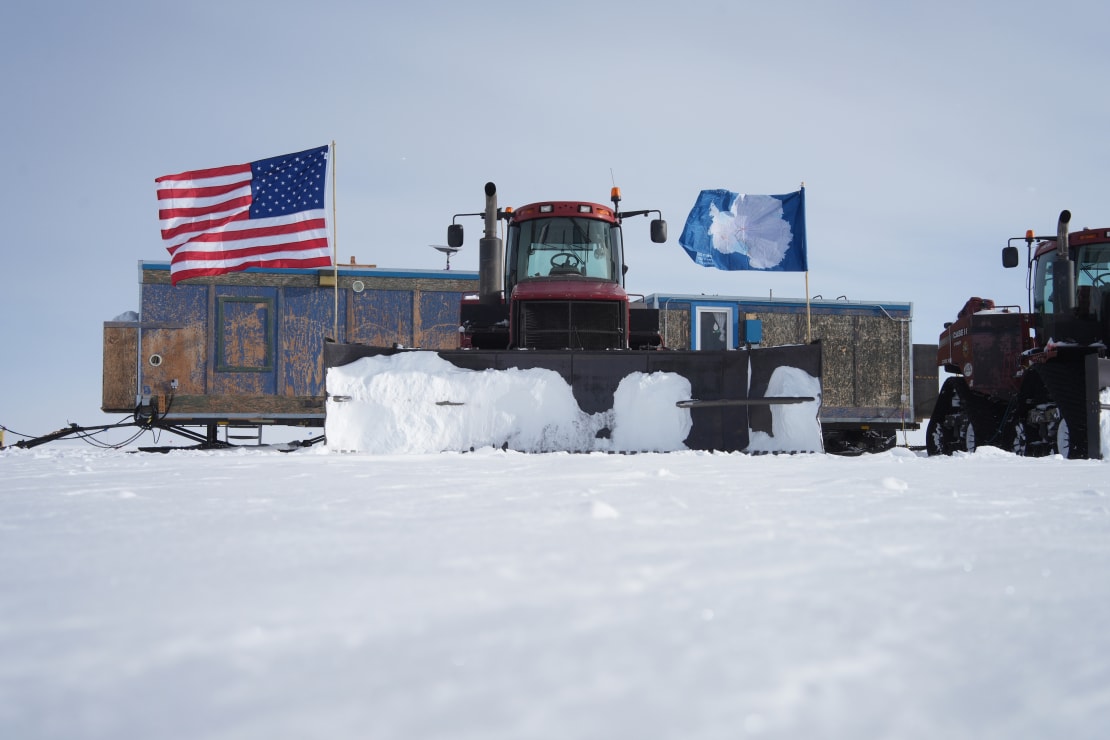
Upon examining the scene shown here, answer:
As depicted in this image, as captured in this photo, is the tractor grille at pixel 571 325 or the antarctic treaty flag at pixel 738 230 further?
the antarctic treaty flag at pixel 738 230

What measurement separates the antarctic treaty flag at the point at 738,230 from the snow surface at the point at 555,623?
35.2ft

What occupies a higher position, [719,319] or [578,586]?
[719,319]

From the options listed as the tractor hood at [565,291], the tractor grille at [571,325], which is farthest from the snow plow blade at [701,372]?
the tractor hood at [565,291]

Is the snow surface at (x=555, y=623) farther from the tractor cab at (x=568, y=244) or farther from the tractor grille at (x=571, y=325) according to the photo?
the tractor cab at (x=568, y=244)

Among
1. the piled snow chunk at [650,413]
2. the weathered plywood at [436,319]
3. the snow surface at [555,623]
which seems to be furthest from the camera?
the weathered plywood at [436,319]

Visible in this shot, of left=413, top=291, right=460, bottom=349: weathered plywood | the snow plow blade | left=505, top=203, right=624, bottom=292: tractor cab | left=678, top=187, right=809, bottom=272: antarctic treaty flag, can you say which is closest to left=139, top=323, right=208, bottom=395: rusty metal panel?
left=413, top=291, right=460, bottom=349: weathered plywood

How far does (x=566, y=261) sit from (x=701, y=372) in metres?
2.16

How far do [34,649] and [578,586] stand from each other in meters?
0.87

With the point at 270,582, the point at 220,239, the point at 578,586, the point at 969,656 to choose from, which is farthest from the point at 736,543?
the point at 220,239

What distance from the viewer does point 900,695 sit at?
1016mm

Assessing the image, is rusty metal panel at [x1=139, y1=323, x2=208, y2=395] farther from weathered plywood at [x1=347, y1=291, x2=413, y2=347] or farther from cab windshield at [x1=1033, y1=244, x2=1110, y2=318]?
cab windshield at [x1=1033, y1=244, x2=1110, y2=318]

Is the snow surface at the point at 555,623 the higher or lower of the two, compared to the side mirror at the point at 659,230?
lower

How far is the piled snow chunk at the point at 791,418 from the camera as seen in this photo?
7945 mm

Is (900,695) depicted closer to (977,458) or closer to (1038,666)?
(1038,666)
